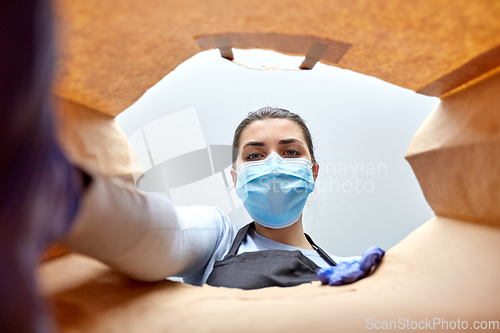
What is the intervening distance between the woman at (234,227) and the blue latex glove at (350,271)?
0.35 feet

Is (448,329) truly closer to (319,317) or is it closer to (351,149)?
(319,317)

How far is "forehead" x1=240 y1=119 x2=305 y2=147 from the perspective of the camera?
0.95m

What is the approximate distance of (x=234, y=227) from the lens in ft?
3.37

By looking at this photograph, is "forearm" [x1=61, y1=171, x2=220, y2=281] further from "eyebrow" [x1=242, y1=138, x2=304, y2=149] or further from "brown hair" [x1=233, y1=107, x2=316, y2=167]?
"brown hair" [x1=233, y1=107, x2=316, y2=167]

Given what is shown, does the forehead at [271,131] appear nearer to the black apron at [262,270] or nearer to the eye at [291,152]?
the eye at [291,152]

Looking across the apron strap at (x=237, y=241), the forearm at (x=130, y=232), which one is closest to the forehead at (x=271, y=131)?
the apron strap at (x=237, y=241)

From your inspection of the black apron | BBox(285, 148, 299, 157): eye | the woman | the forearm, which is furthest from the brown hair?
the forearm

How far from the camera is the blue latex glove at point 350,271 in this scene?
565mm

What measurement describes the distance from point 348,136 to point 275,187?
0.65 meters

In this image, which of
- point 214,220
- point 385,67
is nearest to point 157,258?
point 214,220

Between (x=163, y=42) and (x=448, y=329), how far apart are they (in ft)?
1.79

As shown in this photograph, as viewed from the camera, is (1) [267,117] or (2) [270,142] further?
(1) [267,117]

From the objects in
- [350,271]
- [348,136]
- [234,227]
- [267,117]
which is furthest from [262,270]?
[348,136]

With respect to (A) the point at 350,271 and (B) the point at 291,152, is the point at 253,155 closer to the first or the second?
(B) the point at 291,152
